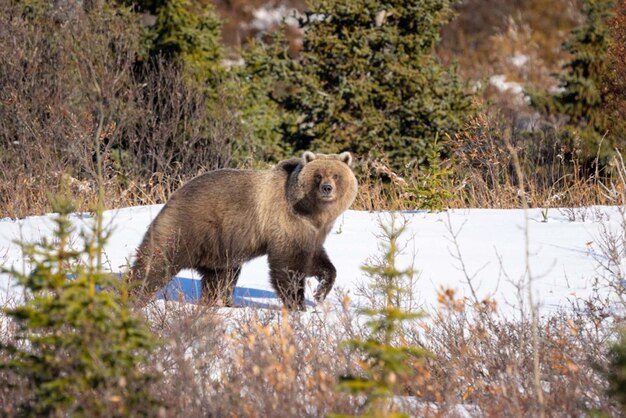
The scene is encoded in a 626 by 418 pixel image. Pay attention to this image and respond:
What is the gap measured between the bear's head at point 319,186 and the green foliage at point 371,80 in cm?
490

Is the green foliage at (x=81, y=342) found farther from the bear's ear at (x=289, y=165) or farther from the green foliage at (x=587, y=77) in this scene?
the green foliage at (x=587, y=77)

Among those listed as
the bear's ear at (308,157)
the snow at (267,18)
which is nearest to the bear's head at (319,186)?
the bear's ear at (308,157)

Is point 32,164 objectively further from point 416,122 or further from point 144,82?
point 416,122

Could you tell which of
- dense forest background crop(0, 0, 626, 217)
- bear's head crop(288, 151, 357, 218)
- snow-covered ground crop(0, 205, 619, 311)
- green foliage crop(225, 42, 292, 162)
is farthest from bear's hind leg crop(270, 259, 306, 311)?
green foliage crop(225, 42, 292, 162)

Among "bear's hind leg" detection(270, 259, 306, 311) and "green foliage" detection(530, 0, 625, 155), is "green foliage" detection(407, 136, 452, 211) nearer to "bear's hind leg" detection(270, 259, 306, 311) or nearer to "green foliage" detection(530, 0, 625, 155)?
"bear's hind leg" detection(270, 259, 306, 311)

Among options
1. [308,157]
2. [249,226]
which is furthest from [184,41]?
[249,226]

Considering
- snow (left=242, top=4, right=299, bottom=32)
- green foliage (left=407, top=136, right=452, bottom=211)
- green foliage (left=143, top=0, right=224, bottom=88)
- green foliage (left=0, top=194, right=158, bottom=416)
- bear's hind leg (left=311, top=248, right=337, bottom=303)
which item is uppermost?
snow (left=242, top=4, right=299, bottom=32)

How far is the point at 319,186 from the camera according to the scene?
6.27 meters

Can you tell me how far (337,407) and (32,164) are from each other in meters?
7.79

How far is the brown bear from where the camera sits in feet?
20.0

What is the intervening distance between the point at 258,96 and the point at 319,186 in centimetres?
701

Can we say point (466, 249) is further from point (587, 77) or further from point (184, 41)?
point (184, 41)

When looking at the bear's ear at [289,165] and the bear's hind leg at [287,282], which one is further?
the bear's ear at [289,165]

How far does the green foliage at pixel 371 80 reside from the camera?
37.8ft
